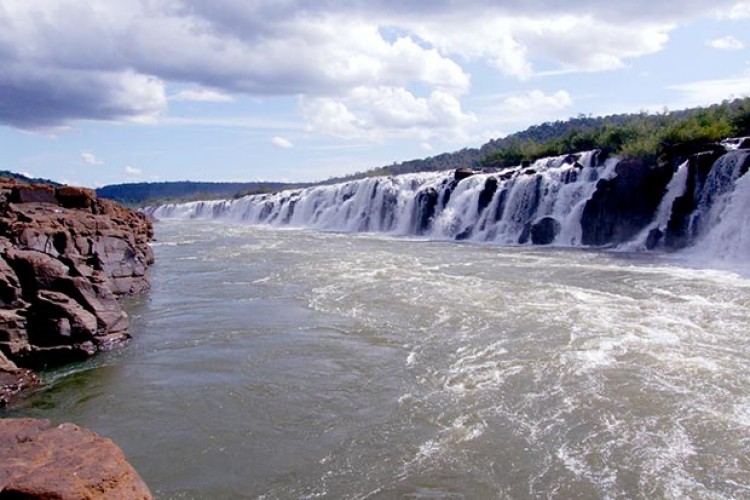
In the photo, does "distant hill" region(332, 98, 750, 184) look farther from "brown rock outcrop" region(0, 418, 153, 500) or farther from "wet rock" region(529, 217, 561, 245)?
"brown rock outcrop" region(0, 418, 153, 500)

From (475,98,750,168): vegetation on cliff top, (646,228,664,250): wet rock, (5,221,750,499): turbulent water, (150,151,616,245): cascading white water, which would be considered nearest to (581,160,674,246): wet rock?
(150,151,616,245): cascading white water

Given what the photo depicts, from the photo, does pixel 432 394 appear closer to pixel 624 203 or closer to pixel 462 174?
pixel 624 203

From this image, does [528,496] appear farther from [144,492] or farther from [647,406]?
[144,492]

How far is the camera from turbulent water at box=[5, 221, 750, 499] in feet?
17.3

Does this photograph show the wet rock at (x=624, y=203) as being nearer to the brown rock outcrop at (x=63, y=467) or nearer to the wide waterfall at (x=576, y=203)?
the wide waterfall at (x=576, y=203)

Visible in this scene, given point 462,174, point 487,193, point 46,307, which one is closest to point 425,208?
point 462,174

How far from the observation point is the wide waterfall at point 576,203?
20938 mm

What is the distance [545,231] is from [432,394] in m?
20.8

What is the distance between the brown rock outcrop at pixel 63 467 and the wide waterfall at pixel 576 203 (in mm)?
19416

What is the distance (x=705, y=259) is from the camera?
19.0m

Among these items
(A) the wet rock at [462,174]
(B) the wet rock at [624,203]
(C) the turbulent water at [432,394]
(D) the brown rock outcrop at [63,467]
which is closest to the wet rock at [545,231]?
(B) the wet rock at [624,203]

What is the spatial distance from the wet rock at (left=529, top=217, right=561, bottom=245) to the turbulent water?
12.7 m

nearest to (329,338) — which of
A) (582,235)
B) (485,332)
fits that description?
(485,332)

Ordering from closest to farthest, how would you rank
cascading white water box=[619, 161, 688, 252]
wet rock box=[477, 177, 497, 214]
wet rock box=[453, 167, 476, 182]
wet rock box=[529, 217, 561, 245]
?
1. cascading white water box=[619, 161, 688, 252]
2. wet rock box=[529, 217, 561, 245]
3. wet rock box=[477, 177, 497, 214]
4. wet rock box=[453, 167, 476, 182]
